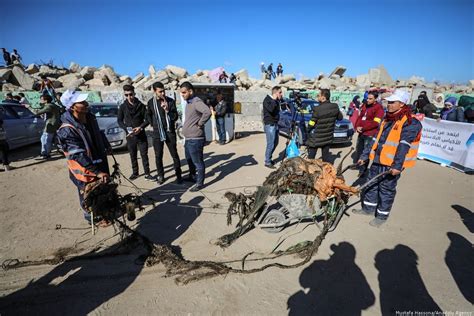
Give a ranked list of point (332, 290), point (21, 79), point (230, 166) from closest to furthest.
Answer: point (332, 290)
point (230, 166)
point (21, 79)

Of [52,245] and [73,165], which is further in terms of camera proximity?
[52,245]

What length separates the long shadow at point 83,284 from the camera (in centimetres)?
236

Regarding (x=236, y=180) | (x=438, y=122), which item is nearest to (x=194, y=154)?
(x=236, y=180)

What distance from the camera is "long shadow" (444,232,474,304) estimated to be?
8.62ft

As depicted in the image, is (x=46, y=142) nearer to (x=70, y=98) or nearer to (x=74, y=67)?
(x=70, y=98)

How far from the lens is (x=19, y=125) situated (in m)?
7.54

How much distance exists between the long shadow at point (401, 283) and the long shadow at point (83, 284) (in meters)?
2.52

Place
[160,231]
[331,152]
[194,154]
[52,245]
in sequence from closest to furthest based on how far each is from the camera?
[52,245] → [160,231] → [194,154] → [331,152]

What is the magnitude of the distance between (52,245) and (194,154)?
8.62 feet

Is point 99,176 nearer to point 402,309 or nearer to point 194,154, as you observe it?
point 194,154

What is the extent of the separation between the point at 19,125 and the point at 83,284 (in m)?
7.44

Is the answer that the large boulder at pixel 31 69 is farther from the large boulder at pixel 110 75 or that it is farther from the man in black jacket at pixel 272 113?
the man in black jacket at pixel 272 113

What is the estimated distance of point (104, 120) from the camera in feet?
26.6

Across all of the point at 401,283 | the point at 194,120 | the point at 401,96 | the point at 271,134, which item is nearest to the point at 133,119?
the point at 194,120
